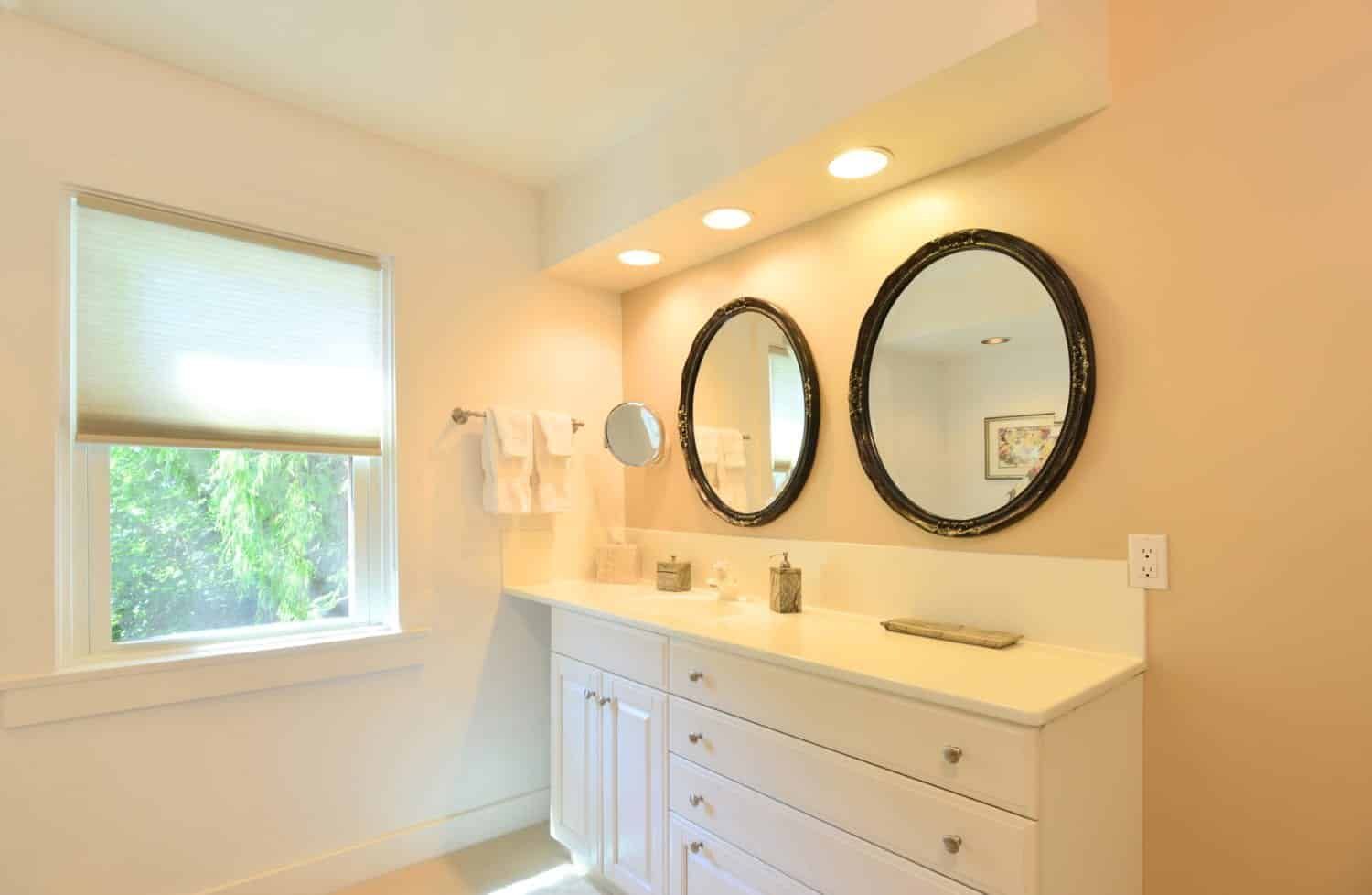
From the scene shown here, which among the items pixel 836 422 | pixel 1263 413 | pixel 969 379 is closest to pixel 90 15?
pixel 836 422

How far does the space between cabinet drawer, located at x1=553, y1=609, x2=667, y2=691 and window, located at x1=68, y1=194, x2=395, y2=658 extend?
0.59 m

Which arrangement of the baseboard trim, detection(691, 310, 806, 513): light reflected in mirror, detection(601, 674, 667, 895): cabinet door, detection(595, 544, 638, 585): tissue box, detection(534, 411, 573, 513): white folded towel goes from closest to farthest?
detection(601, 674, 667, 895): cabinet door, the baseboard trim, detection(691, 310, 806, 513): light reflected in mirror, detection(534, 411, 573, 513): white folded towel, detection(595, 544, 638, 585): tissue box

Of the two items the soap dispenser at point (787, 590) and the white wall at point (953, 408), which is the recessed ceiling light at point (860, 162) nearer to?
the white wall at point (953, 408)

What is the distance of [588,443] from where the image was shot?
291 cm

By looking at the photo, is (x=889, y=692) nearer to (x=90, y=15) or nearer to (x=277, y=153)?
(x=277, y=153)

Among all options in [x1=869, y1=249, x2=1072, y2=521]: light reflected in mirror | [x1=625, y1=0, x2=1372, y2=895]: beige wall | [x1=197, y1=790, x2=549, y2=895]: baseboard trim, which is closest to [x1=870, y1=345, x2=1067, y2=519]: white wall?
[x1=869, y1=249, x2=1072, y2=521]: light reflected in mirror

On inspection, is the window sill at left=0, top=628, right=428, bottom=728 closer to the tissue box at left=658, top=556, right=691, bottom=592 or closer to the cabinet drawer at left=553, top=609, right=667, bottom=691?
the cabinet drawer at left=553, top=609, right=667, bottom=691

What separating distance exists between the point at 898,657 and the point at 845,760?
253 mm

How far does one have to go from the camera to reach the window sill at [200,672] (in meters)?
1.74

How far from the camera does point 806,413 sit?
7.34ft

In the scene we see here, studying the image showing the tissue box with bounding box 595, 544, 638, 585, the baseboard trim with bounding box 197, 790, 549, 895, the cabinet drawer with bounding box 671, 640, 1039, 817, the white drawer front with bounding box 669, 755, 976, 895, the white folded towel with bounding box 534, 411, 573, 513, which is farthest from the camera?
the tissue box with bounding box 595, 544, 638, 585

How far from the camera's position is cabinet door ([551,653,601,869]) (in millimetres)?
2207

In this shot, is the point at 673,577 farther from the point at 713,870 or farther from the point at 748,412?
the point at 713,870

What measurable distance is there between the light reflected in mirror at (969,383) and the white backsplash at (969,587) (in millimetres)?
165
